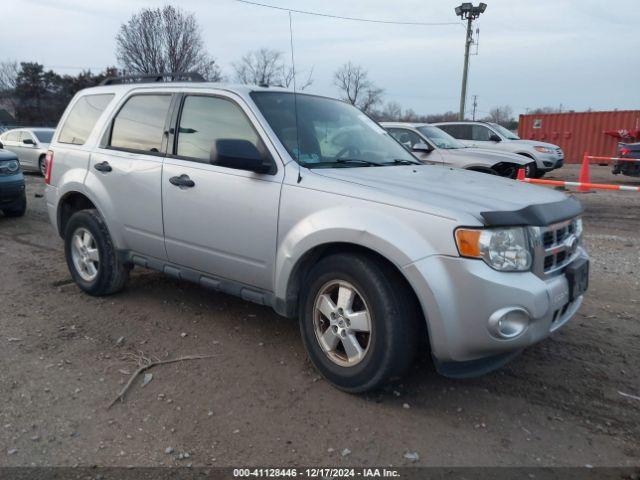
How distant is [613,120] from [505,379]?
85.6ft

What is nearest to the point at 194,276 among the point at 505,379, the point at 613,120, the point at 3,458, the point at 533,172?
the point at 3,458

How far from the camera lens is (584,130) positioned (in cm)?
2652

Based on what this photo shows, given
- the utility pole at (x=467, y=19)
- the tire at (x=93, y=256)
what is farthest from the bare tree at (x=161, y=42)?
the tire at (x=93, y=256)

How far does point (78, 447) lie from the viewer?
2.84m

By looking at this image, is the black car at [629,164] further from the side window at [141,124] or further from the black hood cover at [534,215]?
the side window at [141,124]

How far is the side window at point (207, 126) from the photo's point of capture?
3.89m

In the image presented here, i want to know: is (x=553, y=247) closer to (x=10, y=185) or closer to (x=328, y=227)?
(x=328, y=227)

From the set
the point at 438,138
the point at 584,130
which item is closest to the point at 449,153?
the point at 438,138

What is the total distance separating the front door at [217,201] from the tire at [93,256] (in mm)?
836

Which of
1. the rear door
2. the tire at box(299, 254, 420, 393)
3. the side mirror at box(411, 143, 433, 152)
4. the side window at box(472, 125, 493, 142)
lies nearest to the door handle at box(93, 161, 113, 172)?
the rear door

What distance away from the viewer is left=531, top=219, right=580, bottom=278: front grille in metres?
2.99

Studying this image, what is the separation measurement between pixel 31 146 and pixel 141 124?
13573mm

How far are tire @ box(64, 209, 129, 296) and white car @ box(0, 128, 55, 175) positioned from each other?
12120 millimetres

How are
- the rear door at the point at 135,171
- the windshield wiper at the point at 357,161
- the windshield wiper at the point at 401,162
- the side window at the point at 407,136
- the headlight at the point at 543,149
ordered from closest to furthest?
the windshield wiper at the point at 357,161, the windshield wiper at the point at 401,162, the rear door at the point at 135,171, the side window at the point at 407,136, the headlight at the point at 543,149
